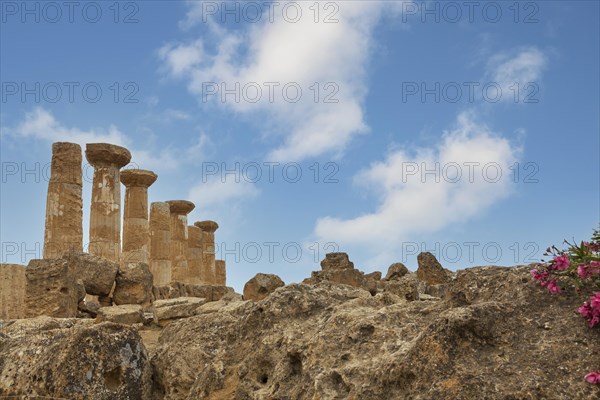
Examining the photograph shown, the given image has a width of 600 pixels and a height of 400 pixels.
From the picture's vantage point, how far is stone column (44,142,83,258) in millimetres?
19797

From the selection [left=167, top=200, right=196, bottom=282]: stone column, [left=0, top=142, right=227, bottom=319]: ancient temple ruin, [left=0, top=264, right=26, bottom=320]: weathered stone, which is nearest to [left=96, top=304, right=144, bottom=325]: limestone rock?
[left=0, top=142, right=227, bottom=319]: ancient temple ruin

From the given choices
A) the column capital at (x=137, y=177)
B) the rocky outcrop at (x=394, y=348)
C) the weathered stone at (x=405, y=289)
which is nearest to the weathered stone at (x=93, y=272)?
the weathered stone at (x=405, y=289)

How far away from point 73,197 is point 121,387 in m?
17.4

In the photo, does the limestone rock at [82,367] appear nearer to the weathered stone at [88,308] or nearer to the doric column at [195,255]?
the weathered stone at [88,308]

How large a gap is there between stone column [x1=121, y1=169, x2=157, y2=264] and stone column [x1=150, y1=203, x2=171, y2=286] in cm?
230

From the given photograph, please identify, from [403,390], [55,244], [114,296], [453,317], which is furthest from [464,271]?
[55,244]

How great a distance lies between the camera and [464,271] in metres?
3.34

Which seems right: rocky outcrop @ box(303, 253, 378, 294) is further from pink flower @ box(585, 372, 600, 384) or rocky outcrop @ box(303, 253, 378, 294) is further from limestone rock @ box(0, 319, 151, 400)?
pink flower @ box(585, 372, 600, 384)

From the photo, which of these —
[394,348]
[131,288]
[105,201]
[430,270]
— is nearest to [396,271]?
[430,270]

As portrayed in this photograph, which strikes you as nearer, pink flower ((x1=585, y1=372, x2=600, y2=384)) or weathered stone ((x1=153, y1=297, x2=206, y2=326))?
pink flower ((x1=585, y1=372, x2=600, y2=384))

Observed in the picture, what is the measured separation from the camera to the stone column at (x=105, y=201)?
21984 millimetres

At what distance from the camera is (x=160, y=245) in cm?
2817

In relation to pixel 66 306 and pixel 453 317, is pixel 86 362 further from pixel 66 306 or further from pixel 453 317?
pixel 66 306

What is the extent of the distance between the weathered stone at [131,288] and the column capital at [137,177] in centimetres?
809
